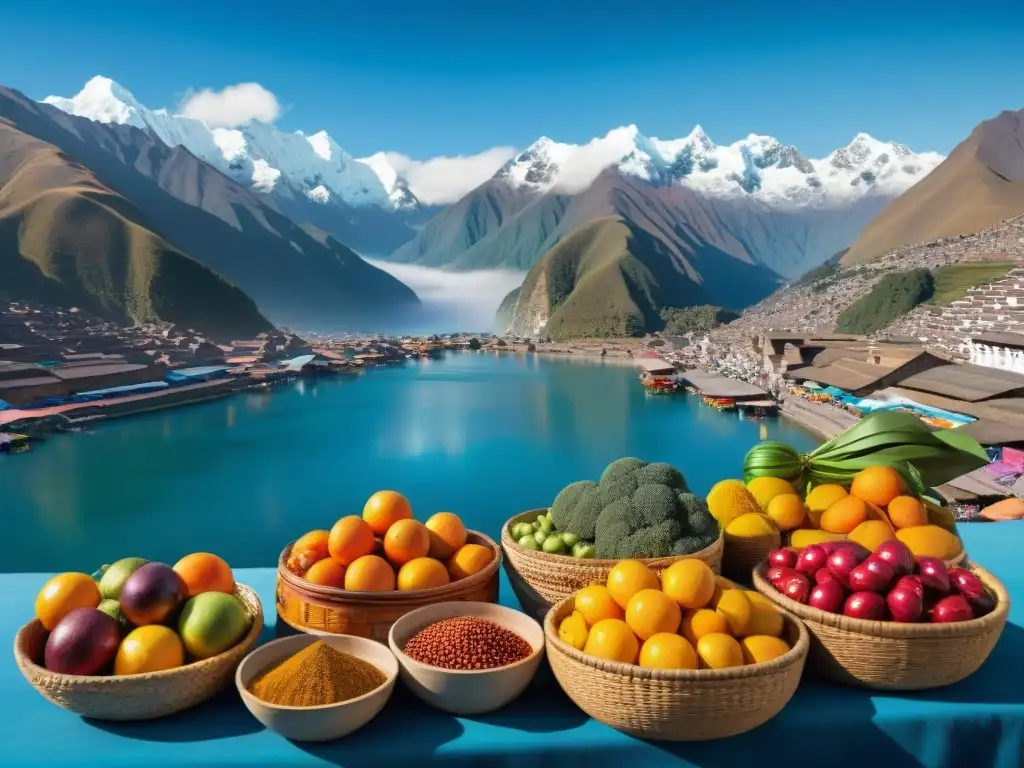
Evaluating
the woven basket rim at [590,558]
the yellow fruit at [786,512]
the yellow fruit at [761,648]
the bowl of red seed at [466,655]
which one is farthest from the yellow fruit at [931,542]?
the bowl of red seed at [466,655]

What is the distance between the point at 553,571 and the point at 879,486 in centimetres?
101

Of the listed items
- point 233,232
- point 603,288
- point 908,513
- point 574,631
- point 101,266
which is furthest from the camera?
point 233,232

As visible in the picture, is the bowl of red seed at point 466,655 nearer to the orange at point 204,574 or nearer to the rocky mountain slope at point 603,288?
the orange at point 204,574

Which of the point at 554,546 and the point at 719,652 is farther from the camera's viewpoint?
the point at 554,546

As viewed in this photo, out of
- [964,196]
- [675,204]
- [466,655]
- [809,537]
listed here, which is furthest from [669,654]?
[675,204]

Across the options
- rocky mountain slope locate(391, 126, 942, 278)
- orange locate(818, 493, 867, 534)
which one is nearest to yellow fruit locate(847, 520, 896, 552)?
orange locate(818, 493, 867, 534)

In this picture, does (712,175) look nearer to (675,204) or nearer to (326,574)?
(675,204)

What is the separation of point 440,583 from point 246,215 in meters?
139

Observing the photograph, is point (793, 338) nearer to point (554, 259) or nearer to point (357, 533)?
point (357, 533)

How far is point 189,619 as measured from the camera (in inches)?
62.7

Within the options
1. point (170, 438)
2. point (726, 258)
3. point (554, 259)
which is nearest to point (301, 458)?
point (170, 438)

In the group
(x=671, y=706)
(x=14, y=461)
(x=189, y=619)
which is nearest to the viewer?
(x=671, y=706)

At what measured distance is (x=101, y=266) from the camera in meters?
60.9

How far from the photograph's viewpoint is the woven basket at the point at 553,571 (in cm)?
178
